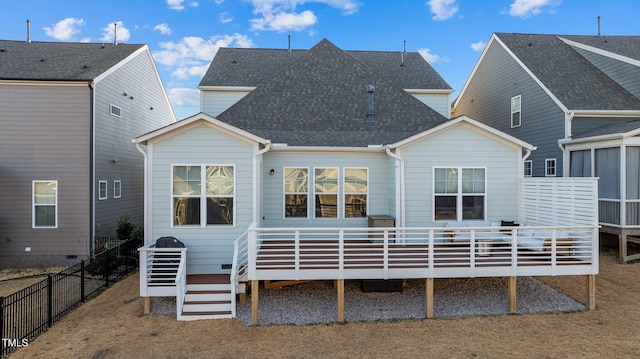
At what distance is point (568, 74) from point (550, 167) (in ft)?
14.0

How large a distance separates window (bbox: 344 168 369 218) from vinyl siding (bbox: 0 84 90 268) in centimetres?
846

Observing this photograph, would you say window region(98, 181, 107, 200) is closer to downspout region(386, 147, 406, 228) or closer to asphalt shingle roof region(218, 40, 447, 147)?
asphalt shingle roof region(218, 40, 447, 147)

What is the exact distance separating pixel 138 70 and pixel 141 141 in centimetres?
912

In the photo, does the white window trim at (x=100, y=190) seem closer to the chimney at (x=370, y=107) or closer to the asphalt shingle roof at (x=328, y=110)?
the asphalt shingle roof at (x=328, y=110)

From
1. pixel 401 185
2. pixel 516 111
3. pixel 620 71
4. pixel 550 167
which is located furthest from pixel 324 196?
pixel 620 71

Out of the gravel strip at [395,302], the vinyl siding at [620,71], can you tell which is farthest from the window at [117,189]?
the vinyl siding at [620,71]

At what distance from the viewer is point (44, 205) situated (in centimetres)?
1184

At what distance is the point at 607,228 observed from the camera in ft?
37.7

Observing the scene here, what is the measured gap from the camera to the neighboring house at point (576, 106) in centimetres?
1126

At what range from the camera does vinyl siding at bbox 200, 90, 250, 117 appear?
53.6 feet

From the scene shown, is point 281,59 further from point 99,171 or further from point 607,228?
point 607,228

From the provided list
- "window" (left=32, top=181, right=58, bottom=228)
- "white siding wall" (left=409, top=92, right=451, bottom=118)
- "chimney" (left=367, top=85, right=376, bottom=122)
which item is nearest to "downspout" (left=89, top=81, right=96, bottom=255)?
"window" (left=32, top=181, right=58, bottom=228)

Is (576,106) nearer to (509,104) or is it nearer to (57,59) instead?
(509,104)

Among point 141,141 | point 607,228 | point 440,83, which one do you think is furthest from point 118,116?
point 607,228
